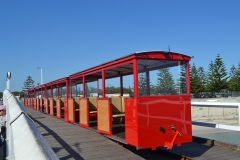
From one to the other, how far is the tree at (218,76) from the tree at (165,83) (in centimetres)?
5690

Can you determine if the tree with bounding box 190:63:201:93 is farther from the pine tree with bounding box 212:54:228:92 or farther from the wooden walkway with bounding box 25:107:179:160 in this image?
the wooden walkway with bounding box 25:107:179:160

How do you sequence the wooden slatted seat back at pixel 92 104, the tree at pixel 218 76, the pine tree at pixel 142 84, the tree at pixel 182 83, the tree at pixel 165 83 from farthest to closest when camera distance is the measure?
the tree at pixel 218 76 < the wooden slatted seat back at pixel 92 104 < the tree at pixel 182 83 < the tree at pixel 165 83 < the pine tree at pixel 142 84

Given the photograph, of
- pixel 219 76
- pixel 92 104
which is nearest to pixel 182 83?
pixel 92 104

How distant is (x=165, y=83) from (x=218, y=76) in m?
57.6

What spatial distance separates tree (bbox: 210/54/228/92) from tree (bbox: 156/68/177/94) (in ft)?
187

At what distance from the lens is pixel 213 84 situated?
60.4 m

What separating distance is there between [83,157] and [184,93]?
2.71m

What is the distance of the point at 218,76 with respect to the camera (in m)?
60.1

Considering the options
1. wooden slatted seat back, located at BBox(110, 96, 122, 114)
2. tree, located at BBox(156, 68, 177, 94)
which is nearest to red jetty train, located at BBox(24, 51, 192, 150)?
tree, located at BBox(156, 68, 177, 94)

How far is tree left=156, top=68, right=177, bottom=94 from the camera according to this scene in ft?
20.5

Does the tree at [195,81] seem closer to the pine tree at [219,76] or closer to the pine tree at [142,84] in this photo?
the pine tree at [219,76]

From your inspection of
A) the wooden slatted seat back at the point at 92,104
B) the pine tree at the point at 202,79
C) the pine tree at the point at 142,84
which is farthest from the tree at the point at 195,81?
the pine tree at the point at 142,84

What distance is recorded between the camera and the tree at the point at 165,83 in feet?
20.5

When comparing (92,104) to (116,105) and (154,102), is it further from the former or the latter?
(154,102)
